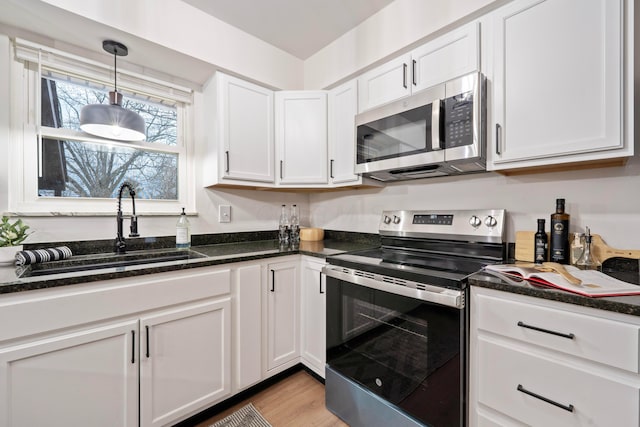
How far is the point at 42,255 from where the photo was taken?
4.26 feet

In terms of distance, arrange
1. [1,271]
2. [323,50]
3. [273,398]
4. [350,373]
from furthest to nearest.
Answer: [323,50] < [273,398] < [350,373] < [1,271]

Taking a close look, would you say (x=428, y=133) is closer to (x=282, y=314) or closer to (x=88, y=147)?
(x=282, y=314)

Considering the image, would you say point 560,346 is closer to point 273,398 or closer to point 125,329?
point 273,398

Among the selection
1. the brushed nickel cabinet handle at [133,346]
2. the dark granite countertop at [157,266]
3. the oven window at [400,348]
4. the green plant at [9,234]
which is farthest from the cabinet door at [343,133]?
the green plant at [9,234]

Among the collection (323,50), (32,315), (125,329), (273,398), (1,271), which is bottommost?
(273,398)

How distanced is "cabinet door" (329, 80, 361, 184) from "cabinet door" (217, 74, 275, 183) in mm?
485

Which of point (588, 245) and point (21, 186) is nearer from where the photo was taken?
point (588, 245)

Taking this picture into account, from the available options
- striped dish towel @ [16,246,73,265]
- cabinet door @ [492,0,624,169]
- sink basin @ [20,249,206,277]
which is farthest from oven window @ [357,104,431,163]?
striped dish towel @ [16,246,73,265]

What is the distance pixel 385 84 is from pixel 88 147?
195cm

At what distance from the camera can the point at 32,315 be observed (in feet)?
3.28

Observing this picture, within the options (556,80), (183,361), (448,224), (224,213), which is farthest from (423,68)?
(183,361)

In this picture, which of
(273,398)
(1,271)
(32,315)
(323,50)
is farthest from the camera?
(323,50)

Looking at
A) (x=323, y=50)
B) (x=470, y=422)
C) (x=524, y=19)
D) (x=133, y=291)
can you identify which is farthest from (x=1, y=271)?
(x=524, y=19)

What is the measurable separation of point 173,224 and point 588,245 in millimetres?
2387
